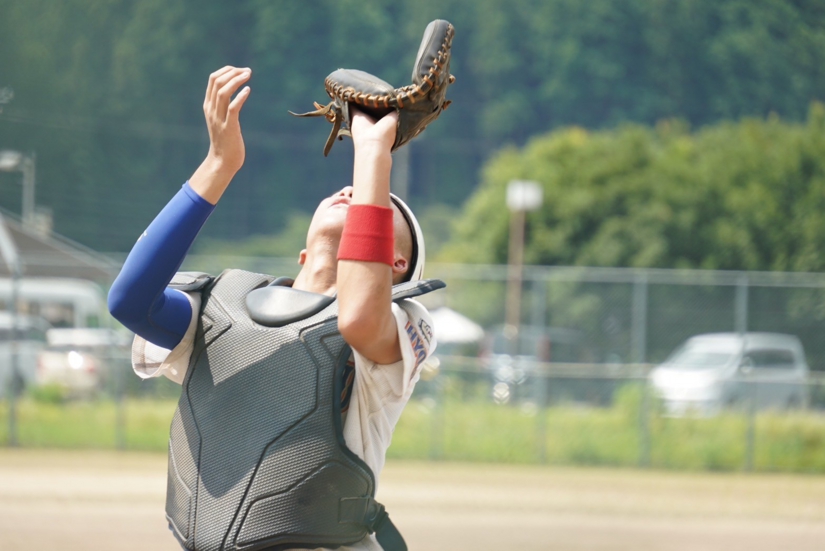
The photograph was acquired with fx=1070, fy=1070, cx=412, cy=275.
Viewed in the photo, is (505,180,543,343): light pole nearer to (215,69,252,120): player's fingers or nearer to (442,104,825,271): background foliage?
(442,104,825,271): background foliage

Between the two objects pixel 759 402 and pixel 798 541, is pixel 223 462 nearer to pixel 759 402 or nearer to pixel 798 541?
pixel 798 541

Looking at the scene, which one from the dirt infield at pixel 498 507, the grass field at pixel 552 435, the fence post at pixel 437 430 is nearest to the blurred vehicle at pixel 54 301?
the grass field at pixel 552 435

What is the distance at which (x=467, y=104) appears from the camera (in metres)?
70.5

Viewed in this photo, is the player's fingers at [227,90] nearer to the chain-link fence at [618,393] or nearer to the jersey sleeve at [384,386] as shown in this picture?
the jersey sleeve at [384,386]

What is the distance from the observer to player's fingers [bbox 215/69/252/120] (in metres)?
2.10

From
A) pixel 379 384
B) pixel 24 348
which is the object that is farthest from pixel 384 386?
pixel 24 348

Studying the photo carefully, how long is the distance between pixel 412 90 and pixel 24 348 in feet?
44.4

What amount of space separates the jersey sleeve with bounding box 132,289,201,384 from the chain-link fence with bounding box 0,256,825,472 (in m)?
11.7

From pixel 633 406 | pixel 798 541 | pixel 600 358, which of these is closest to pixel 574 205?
pixel 600 358

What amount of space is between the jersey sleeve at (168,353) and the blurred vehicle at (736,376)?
12129mm

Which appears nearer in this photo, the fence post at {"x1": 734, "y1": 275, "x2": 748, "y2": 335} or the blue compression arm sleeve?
the blue compression arm sleeve

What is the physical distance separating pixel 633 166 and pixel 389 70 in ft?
90.4

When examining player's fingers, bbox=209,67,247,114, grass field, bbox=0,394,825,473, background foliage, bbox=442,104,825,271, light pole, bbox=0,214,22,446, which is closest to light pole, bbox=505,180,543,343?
grass field, bbox=0,394,825,473

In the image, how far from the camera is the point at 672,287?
15.3 meters
